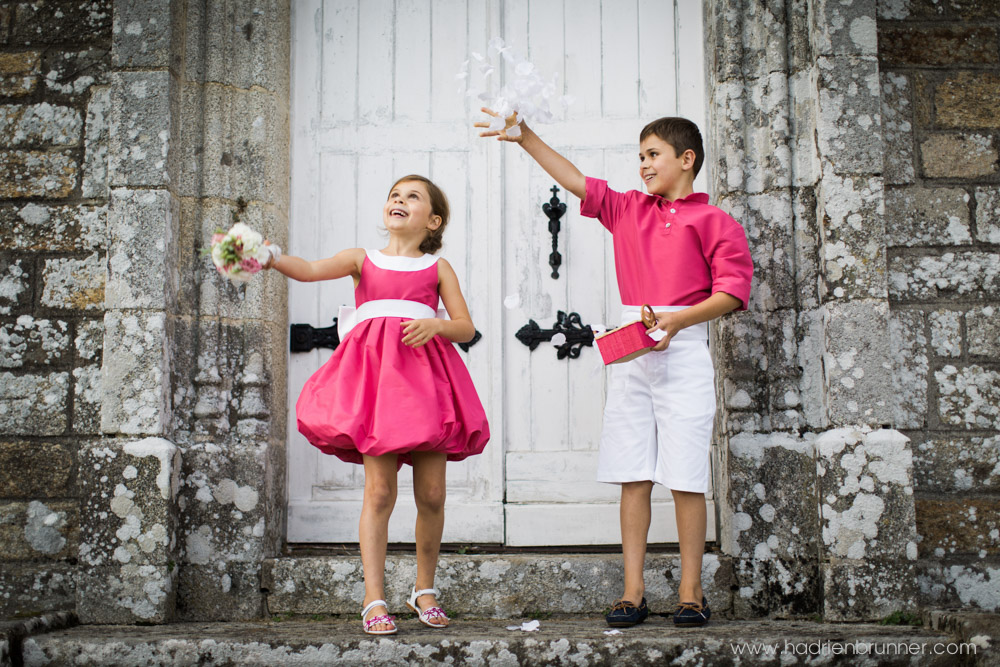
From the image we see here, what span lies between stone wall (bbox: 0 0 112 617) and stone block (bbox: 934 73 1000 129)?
3267 millimetres

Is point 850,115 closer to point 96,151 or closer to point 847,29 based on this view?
point 847,29

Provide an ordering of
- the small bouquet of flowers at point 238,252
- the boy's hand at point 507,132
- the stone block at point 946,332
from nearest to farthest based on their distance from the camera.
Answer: the small bouquet of flowers at point 238,252
the boy's hand at point 507,132
the stone block at point 946,332

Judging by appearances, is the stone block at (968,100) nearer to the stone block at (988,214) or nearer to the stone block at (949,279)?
the stone block at (988,214)

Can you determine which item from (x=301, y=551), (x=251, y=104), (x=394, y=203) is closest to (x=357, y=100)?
(x=251, y=104)

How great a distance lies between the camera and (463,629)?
280 centimetres

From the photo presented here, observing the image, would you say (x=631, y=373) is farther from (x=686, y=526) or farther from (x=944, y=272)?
(x=944, y=272)

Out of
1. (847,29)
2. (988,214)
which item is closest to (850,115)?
(847,29)

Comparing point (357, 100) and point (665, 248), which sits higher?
point (357, 100)

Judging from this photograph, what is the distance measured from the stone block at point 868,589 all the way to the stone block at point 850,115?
137cm

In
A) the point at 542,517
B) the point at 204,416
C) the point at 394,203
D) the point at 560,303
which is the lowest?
the point at 542,517

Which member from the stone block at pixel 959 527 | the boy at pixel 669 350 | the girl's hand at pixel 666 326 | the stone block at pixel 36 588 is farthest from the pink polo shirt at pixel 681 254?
the stone block at pixel 36 588

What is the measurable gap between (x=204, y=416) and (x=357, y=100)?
1474mm

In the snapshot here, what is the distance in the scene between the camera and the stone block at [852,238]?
316 centimetres

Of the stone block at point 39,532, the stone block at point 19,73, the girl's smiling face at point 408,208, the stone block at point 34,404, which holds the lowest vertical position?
the stone block at point 39,532
